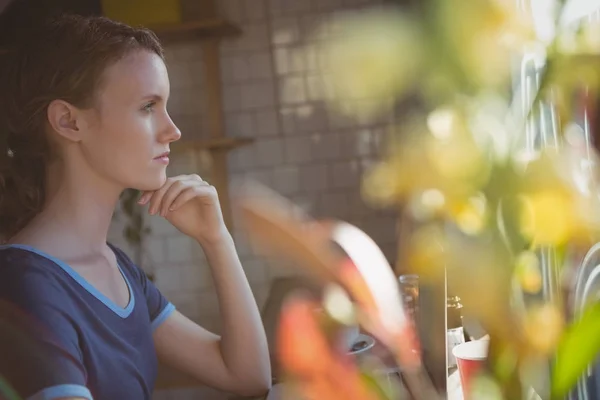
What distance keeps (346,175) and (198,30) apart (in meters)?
0.32

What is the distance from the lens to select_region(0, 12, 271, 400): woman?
28.8 inches

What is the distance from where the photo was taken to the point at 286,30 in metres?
0.97

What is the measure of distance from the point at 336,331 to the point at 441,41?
0.50 meters

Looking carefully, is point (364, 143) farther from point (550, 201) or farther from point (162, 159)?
point (550, 201)

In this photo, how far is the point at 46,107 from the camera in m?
0.79

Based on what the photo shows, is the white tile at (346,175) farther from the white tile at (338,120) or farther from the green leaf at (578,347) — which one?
the green leaf at (578,347)

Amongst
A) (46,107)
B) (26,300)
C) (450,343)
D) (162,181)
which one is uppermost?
(46,107)

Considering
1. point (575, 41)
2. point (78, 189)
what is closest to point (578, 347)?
point (575, 41)

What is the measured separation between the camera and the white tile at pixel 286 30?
3.18 ft

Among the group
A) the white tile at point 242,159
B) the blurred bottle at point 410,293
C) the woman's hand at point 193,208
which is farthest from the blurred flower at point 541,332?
the white tile at point 242,159

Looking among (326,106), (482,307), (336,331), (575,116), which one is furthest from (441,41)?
(326,106)

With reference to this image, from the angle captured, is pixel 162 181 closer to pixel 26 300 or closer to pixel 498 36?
pixel 26 300

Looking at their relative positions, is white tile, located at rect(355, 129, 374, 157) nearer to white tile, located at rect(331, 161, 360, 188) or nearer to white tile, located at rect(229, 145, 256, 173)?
white tile, located at rect(331, 161, 360, 188)

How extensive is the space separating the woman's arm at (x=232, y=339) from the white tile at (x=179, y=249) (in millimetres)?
90
